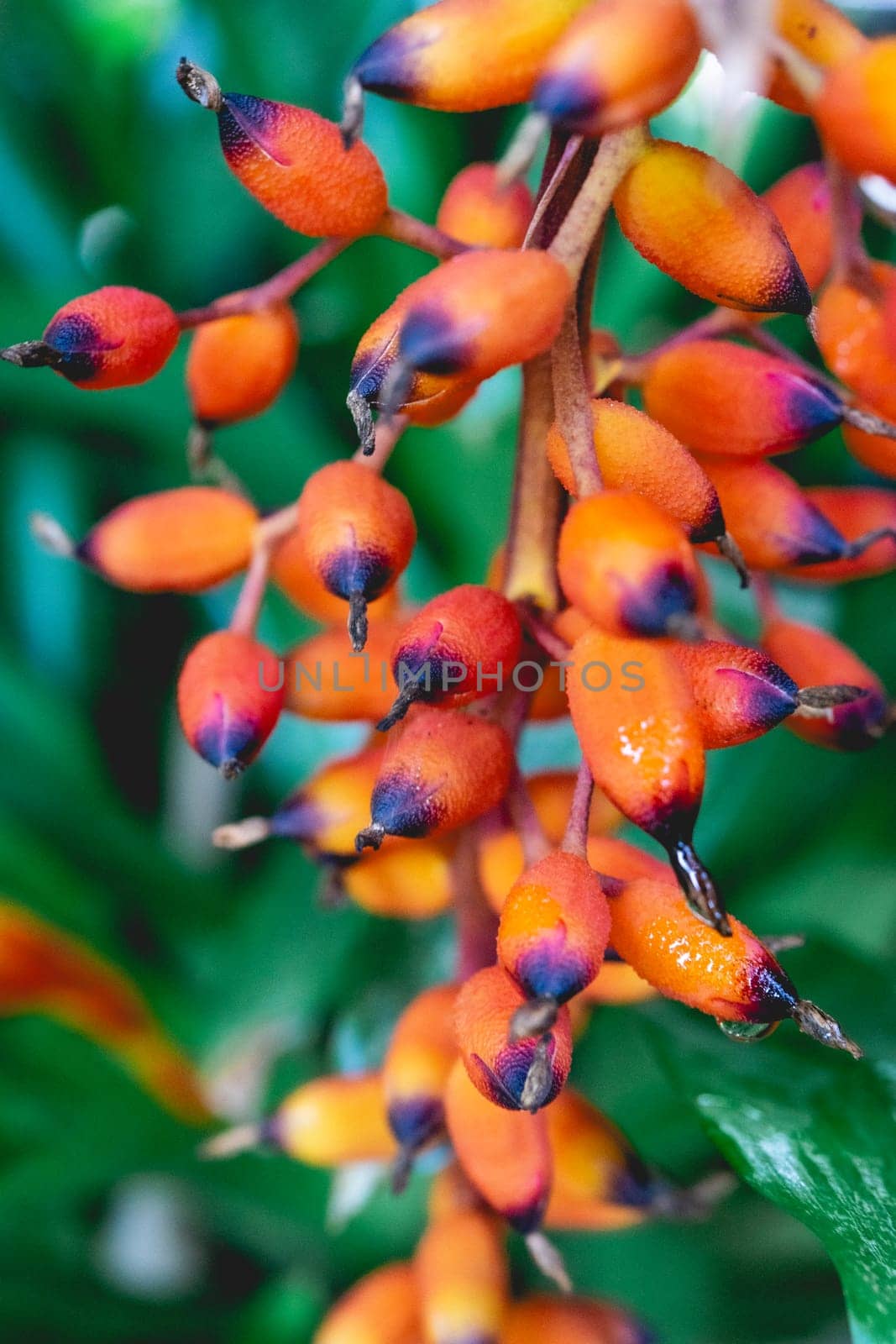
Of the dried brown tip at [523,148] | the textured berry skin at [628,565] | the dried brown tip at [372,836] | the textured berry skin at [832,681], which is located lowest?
the textured berry skin at [832,681]

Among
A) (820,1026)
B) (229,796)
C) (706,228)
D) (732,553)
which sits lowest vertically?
(229,796)

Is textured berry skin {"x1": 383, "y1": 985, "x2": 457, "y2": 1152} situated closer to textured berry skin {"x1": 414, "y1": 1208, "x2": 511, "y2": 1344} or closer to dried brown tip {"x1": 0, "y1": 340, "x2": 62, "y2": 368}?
textured berry skin {"x1": 414, "y1": 1208, "x2": 511, "y2": 1344}

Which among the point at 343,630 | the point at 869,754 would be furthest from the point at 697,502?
the point at 869,754

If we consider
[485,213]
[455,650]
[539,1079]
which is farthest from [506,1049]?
[485,213]

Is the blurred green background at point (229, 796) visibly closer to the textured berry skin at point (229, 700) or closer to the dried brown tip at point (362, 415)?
the textured berry skin at point (229, 700)

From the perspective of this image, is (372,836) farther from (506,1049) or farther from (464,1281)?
(464,1281)

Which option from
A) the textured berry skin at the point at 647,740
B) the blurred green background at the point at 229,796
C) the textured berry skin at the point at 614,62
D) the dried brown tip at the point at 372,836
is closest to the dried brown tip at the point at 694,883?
the textured berry skin at the point at 647,740

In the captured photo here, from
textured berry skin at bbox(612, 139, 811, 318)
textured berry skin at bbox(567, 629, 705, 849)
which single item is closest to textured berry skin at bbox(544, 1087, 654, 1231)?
textured berry skin at bbox(567, 629, 705, 849)
